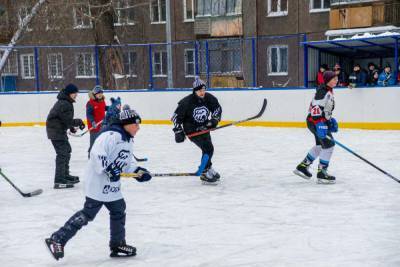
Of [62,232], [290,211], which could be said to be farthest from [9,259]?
[290,211]

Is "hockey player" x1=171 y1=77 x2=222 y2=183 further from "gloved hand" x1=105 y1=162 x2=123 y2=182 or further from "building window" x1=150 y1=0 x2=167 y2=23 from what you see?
"building window" x1=150 y1=0 x2=167 y2=23

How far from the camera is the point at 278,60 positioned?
66.6 ft

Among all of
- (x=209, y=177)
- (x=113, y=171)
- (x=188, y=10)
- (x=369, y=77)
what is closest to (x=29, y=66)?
(x=369, y=77)

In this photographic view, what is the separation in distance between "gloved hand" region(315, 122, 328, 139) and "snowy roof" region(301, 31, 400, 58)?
21.5 ft

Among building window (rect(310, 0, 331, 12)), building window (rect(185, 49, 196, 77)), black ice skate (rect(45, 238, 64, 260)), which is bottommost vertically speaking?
black ice skate (rect(45, 238, 64, 260))

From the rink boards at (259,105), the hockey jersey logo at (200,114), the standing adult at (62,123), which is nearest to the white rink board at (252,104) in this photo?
the rink boards at (259,105)

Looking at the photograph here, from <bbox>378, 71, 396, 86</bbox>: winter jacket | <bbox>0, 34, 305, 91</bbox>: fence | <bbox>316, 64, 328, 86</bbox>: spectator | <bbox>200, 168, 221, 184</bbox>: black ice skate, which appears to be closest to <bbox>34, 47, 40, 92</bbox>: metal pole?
<bbox>0, 34, 305, 91</bbox>: fence

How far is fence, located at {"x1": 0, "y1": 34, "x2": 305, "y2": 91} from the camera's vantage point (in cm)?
1512

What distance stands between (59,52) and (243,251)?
1727 centimetres

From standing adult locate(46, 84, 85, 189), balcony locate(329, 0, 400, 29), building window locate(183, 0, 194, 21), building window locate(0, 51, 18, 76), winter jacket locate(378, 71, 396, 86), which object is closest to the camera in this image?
standing adult locate(46, 84, 85, 189)

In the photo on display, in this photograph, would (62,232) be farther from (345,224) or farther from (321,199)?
(321,199)

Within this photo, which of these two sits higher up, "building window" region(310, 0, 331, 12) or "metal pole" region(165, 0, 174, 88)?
"building window" region(310, 0, 331, 12)

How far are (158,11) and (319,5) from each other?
8068 millimetres

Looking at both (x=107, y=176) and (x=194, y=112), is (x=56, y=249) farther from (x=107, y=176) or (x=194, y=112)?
(x=194, y=112)
